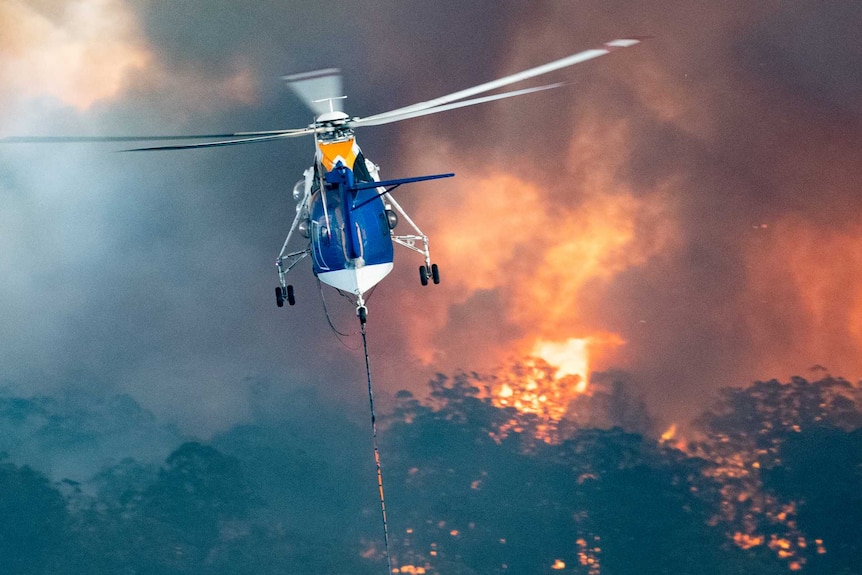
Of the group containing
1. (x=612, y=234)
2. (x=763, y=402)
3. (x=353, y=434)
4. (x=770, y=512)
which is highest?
(x=612, y=234)

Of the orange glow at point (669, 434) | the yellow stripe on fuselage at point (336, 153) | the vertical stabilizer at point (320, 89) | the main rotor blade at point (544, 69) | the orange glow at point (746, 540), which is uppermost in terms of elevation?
the vertical stabilizer at point (320, 89)

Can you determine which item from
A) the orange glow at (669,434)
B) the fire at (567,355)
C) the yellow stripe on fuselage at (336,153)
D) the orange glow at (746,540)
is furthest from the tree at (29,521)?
the orange glow at (746,540)

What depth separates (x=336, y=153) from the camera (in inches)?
1474

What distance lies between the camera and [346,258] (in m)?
36.9

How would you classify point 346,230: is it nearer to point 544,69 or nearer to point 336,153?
point 336,153

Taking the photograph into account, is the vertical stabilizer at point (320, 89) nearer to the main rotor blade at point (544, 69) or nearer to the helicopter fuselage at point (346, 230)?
the helicopter fuselage at point (346, 230)

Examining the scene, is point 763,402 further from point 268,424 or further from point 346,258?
point 346,258

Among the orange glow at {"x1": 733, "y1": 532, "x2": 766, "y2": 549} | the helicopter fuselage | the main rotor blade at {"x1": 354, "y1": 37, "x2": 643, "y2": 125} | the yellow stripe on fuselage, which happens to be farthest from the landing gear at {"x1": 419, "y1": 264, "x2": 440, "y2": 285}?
the orange glow at {"x1": 733, "y1": 532, "x2": 766, "y2": 549}

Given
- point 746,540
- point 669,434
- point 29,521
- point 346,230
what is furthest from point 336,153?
point 29,521

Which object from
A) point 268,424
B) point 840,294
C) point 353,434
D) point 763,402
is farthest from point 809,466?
point 268,424

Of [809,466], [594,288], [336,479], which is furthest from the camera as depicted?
[336,479]

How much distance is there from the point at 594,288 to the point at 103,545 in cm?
4391

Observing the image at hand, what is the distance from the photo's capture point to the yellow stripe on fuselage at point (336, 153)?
37.4 m

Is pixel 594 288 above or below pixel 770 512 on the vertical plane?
above
